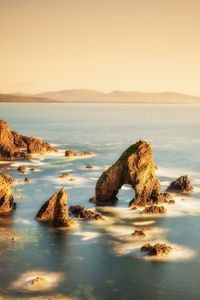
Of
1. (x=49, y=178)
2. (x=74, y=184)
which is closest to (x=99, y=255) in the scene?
(x=74, y=184)

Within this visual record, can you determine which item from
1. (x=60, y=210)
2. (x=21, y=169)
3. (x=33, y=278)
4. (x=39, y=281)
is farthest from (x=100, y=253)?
(x=21, y=169)

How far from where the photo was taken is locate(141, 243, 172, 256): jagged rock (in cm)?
4144

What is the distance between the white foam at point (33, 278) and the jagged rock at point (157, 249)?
31.8 ft

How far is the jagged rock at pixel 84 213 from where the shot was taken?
168ft

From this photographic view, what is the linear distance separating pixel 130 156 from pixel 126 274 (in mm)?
21799

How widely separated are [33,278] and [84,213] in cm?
1570

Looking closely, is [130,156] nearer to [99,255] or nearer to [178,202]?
[178,202]

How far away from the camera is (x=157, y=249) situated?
136ft

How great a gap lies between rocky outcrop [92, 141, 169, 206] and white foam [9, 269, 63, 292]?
21402 millimetres

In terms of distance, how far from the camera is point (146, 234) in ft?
154

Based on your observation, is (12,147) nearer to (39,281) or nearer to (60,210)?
(60,210)

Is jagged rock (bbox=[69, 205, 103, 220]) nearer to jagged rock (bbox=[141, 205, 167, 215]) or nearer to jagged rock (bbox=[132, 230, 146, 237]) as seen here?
jagged rock (bbox=[132, 230, 146, 237])

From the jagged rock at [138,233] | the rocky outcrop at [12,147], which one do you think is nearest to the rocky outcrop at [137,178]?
the jagged rock at [138,233]

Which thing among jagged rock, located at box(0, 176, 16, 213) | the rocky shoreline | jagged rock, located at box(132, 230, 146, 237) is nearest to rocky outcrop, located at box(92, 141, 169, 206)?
the rocky shoreline
